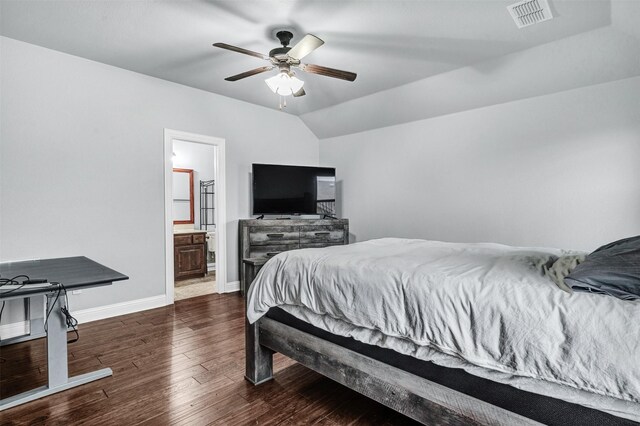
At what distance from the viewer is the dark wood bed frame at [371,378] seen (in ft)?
4.15

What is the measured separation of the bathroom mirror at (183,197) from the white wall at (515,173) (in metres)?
3.19

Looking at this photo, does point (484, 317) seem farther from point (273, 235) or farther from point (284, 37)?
point (273, 235)

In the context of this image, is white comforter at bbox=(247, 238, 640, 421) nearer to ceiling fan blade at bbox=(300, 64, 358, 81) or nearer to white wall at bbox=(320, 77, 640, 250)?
ceiling fan blade at bbox=(300, 64, 358, 81)

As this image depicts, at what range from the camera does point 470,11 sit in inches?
98.3

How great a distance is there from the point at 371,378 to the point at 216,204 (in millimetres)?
3476

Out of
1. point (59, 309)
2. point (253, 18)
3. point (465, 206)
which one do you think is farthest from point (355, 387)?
point (465, 206)

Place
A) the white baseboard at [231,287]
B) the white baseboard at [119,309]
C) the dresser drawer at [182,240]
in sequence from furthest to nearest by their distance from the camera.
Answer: the dresser drawer at [182,240] → the white baseboard at [231,287] → the white baseboard at [119,309]

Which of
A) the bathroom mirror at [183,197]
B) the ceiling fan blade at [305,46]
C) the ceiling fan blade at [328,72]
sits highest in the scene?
the ceiling fan blade at [305,46]

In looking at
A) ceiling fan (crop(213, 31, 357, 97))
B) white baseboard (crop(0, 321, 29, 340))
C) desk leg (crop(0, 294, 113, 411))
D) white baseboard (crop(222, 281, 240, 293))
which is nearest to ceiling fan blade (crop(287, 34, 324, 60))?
ceiling fan (crop(213, 31, 357, 97))

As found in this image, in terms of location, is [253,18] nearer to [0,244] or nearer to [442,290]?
[442,290]

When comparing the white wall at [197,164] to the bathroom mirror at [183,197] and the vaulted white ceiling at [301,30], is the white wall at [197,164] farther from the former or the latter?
the vaulted white ceiling at [301,30]

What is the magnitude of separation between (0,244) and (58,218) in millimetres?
465

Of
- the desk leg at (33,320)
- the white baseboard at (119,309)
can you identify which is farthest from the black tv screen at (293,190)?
the desk leg at (33,320)

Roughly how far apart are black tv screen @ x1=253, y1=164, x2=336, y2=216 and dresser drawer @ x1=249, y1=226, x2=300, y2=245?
327 millimetres
